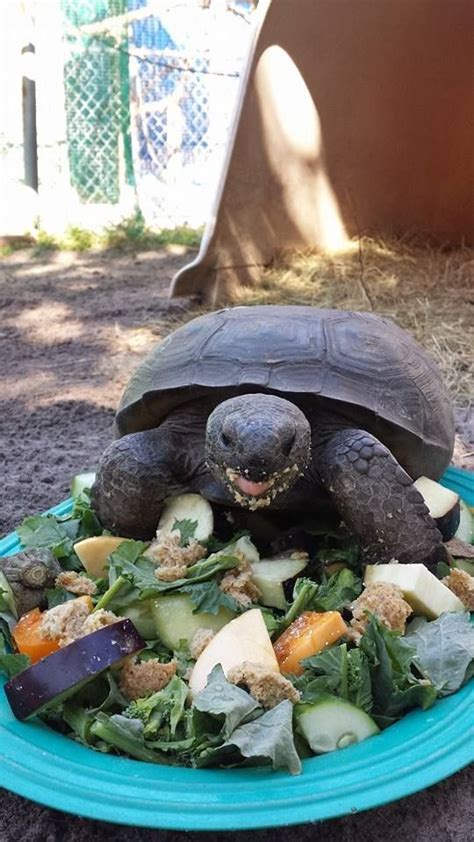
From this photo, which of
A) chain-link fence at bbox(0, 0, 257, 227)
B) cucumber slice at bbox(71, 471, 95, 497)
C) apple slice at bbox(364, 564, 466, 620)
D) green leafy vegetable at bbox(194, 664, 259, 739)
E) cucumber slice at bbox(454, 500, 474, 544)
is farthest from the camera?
chain-link fence at bbox(0, 0, 257, 227)

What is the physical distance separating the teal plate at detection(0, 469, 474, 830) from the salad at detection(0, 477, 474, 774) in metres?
0.04

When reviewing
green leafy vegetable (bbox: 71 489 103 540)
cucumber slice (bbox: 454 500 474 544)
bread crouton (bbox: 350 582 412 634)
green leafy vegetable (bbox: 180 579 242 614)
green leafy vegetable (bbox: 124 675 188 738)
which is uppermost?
bread crouton (bbox: 350 582 412 634)

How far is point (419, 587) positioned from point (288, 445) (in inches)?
15.4

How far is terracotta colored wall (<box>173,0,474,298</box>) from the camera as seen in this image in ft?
15.9

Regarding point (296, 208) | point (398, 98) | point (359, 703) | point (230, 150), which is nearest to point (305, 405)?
point (359, 703)

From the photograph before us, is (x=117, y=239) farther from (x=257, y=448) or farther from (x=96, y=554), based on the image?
(x=257, y=448)

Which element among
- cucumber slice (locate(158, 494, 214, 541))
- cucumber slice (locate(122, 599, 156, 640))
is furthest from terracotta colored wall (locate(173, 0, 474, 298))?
cucumber slice (locate(122, 599, 156, 640))

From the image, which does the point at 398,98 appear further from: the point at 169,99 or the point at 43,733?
the point at 43,733

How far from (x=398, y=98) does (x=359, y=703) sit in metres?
4.80

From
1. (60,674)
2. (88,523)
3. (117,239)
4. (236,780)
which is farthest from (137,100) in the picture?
(236,780)

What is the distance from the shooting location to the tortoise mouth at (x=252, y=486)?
66.2 inches

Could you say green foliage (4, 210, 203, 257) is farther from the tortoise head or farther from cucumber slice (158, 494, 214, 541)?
the tortoise head

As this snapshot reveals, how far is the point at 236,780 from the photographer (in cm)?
127

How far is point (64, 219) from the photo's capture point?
7.30m
